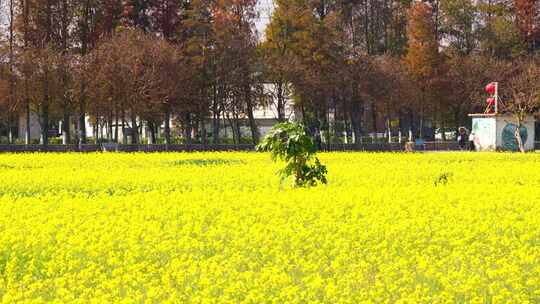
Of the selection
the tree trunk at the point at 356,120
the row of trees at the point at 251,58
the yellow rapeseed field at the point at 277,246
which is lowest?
the yellow rapeseed field at the point at 277,246

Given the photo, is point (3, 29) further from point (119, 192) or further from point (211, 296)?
point (211, 296)

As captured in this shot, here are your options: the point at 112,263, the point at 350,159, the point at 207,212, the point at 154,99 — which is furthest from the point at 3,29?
the point at 112,263

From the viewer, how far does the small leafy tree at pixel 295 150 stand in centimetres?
2159

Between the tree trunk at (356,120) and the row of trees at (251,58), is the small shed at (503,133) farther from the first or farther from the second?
the tree trunk at (356,120)

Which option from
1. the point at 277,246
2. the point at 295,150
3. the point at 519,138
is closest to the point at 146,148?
the point at 519,138

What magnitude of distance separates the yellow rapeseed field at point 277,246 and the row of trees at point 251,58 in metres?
35.5

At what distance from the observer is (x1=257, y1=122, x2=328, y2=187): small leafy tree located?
21.6 metres

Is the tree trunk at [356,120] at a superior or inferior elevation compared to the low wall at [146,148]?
superior

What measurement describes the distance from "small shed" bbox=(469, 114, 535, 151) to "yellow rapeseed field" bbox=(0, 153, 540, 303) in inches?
1277

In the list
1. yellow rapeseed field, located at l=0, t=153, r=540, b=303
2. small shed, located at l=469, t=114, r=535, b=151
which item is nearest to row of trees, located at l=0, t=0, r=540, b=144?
small shed, located at l=469, t=114, r=535, b=151

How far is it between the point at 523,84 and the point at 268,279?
58605 mm

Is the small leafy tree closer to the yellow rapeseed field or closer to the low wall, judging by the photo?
the yellow rapeseed field

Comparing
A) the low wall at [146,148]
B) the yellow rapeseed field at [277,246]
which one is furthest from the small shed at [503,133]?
the yellow rapeseed field at [277,246]

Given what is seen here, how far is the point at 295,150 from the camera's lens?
21.6m
